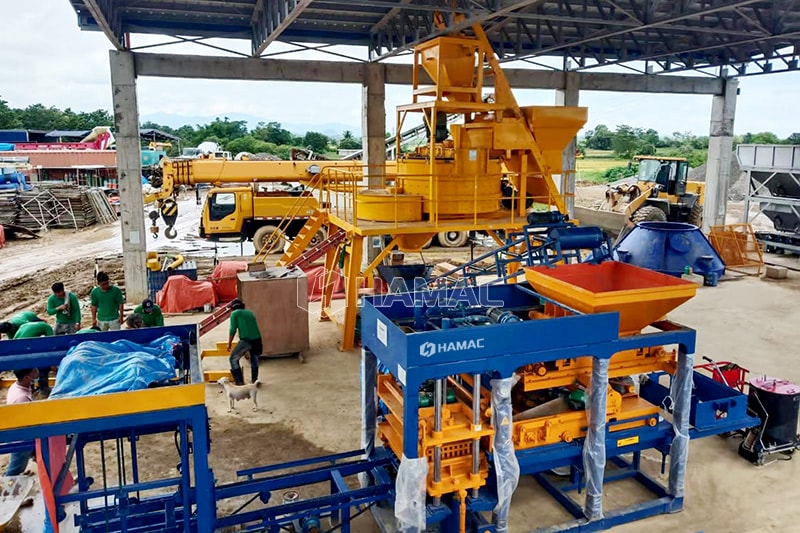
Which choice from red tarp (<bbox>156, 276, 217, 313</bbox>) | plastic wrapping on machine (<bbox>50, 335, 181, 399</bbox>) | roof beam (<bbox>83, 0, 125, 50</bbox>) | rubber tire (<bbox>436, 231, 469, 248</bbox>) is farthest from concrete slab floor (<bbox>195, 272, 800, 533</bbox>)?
rubber tire (<bbox>436, 231, 469, 248</bbox>)

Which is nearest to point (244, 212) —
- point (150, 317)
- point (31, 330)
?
point (150, 317)

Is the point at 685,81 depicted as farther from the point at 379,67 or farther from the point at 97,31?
the point at 97,31

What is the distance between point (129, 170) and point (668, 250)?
1281 cm

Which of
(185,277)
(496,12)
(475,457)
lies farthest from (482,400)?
(185,277)

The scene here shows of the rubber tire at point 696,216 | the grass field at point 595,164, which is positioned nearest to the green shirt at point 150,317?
the rubber tire at point 696,216

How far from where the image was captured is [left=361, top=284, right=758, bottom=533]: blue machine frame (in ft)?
17.9

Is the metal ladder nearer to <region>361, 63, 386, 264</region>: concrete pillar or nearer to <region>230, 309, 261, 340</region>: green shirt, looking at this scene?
<region>230, 309, 261, 340</region>: green shirt

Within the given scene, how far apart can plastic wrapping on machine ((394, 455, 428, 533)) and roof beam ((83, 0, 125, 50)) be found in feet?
31.5

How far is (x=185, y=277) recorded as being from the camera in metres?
14.2

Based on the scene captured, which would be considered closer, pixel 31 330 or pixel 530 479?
pixel 530 479

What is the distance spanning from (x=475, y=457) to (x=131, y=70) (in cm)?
1240

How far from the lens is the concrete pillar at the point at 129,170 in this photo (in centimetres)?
1402

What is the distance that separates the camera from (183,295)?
1383cm

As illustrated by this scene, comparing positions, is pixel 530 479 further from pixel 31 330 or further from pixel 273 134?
pixel 273 134
